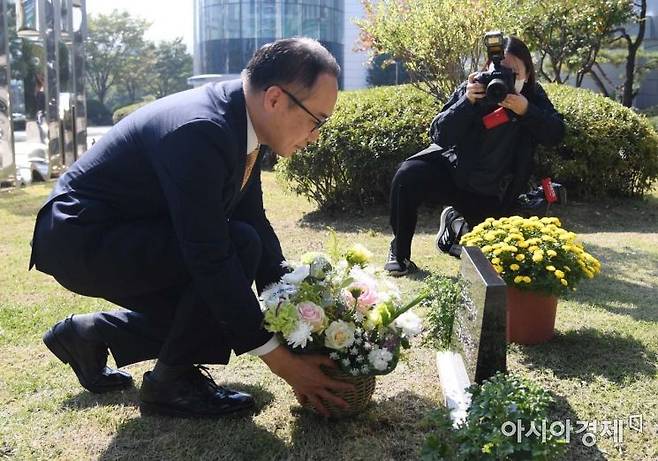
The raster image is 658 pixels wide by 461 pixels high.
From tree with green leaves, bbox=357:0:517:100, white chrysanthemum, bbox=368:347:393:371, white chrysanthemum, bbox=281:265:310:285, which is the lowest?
white chrysanthemum, bbox=368:347:393:371

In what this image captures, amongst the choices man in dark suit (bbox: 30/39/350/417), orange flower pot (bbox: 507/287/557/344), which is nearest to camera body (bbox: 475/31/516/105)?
orange flower pot (bbox: 507/287/557/344)

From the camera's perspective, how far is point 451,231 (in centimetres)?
489

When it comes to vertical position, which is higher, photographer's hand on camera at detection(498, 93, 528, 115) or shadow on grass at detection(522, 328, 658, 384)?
photographer's hand on camera at detection(498, 93, 528, 115)

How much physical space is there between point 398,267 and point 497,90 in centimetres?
129

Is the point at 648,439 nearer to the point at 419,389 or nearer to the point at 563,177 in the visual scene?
the point at 419,389

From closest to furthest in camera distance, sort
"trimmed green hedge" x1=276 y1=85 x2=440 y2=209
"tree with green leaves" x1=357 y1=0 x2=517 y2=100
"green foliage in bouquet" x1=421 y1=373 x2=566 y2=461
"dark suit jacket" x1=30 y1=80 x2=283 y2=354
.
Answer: "green foliage in bouquet" x1=421 y1=373 x2=566 y2=461 → "dark suit jacket" x1=30 y1=80 x2=283 y2=354 → "trimmed green hedge" x1=276 y1=85 x2=440 y2=209 → "tree with green leaves" x1=357 y1=0 x2=517 y2=100

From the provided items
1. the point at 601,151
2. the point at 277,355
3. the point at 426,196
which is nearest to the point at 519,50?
the point at 426,196

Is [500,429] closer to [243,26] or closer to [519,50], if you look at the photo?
[519,50]

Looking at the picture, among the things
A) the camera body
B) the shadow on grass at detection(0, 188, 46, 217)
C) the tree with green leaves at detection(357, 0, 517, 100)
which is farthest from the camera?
the shadow on grass at detection(0, 188, 46, 217)

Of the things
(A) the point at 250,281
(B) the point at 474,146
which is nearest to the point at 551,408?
(A) the point at 250,281

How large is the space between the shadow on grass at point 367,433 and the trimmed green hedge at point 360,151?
4257 millimetres

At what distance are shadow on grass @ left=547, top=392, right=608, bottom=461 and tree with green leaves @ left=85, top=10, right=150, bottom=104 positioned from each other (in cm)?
4434

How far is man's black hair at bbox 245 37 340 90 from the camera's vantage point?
214cm

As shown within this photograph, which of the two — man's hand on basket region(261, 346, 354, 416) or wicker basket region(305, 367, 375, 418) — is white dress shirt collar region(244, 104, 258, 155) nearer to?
man's hand on basket region(261, 346, 354, 416)
